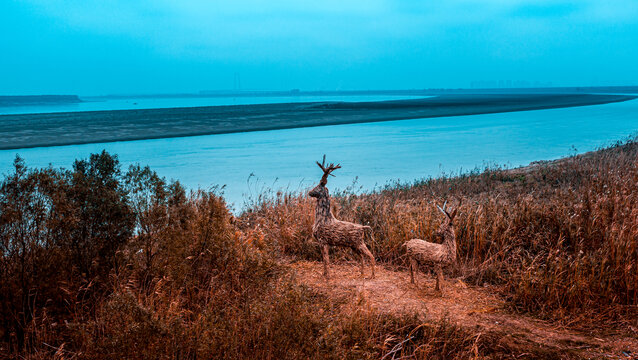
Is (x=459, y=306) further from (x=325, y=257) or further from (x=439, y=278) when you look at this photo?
(x=325, y=257)

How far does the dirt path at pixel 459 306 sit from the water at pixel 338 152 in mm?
7340

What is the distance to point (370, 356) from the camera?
4074 millimetres

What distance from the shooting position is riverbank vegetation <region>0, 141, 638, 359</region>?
3986 millimetres

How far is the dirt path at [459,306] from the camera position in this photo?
4.73m

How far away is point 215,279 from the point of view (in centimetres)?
568

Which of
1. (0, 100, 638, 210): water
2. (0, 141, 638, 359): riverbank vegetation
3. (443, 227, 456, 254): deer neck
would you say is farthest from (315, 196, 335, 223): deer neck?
(0, 100, 638, 210): water

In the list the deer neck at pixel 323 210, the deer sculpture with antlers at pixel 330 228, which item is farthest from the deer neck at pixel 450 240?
the deer neck at pixel 323 210

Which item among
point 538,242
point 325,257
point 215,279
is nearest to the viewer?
point 215,279

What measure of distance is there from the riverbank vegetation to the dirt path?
0.15 meters

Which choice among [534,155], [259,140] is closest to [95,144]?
[259,140]

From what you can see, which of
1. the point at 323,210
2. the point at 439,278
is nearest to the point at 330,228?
the point at 323,210

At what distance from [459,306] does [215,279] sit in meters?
2.84

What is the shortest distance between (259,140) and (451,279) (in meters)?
27.1

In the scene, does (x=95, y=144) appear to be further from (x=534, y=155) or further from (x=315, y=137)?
(x=534, y=155)
